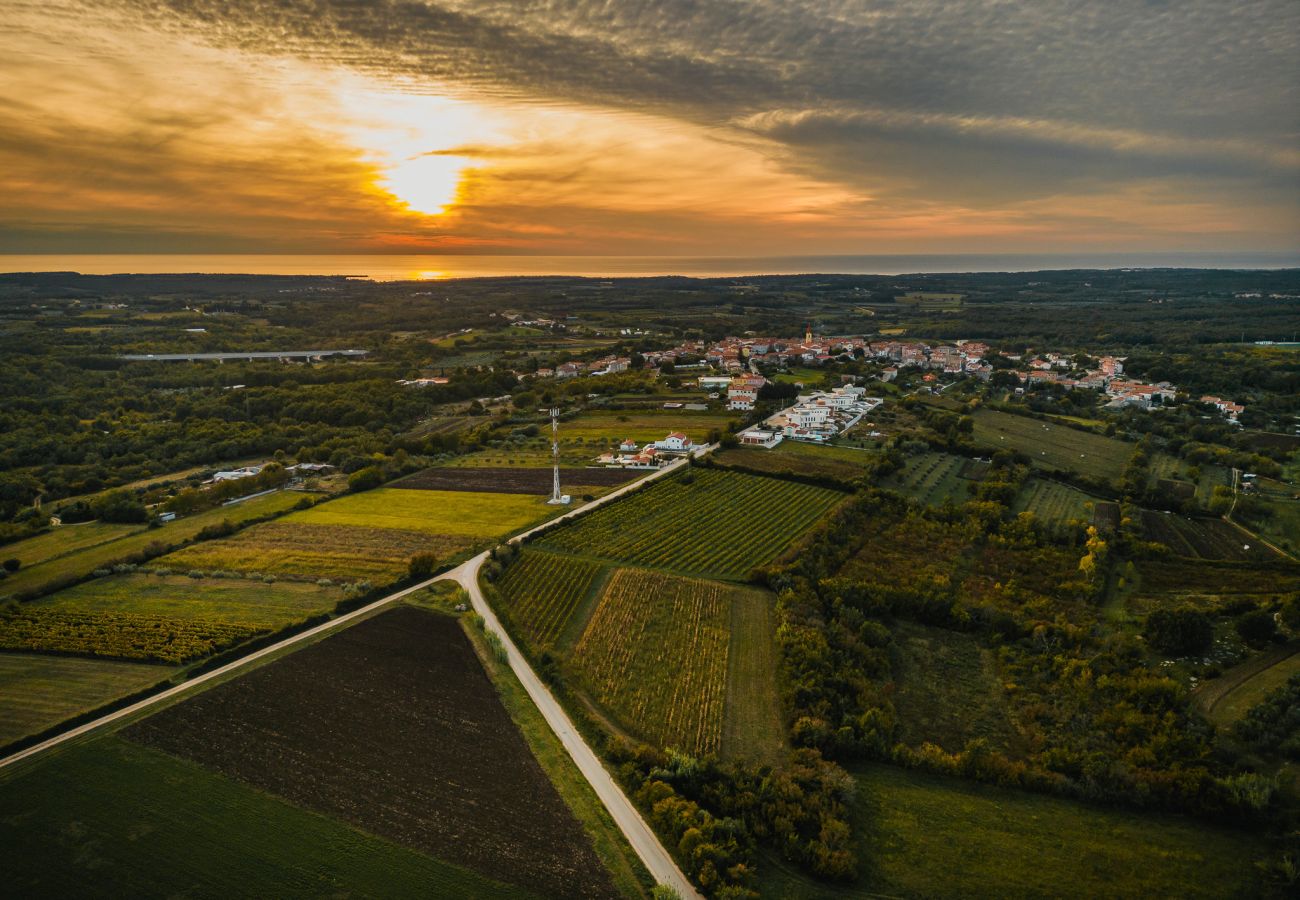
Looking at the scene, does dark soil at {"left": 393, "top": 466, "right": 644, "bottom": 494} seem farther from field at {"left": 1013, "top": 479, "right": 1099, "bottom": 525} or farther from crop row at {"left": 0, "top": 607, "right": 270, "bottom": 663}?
field at {"left": 1013, "top": 479, "right": 1099, "bottom": 525}

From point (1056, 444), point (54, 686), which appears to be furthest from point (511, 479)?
point (1056, 444)

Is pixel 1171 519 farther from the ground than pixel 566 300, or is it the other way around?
pixel 566 300

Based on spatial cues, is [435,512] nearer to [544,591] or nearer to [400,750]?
[544,591]

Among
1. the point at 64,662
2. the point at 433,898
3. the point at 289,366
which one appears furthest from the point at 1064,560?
the point at 289,366

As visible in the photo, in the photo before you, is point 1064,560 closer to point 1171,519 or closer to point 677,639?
point 1171,519

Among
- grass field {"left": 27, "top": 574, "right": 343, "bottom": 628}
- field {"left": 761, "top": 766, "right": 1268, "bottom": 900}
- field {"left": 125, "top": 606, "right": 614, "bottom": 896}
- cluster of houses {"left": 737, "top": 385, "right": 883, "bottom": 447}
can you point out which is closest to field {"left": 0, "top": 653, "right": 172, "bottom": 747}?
field {"left": 125, "top": 606, "right": 614, "bottom": 896}

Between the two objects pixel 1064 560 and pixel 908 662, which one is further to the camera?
pixel 1064 560

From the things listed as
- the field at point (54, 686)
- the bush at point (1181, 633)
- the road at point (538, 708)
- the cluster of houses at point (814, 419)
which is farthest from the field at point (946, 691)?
the cluster of houses at point (814, 419)
